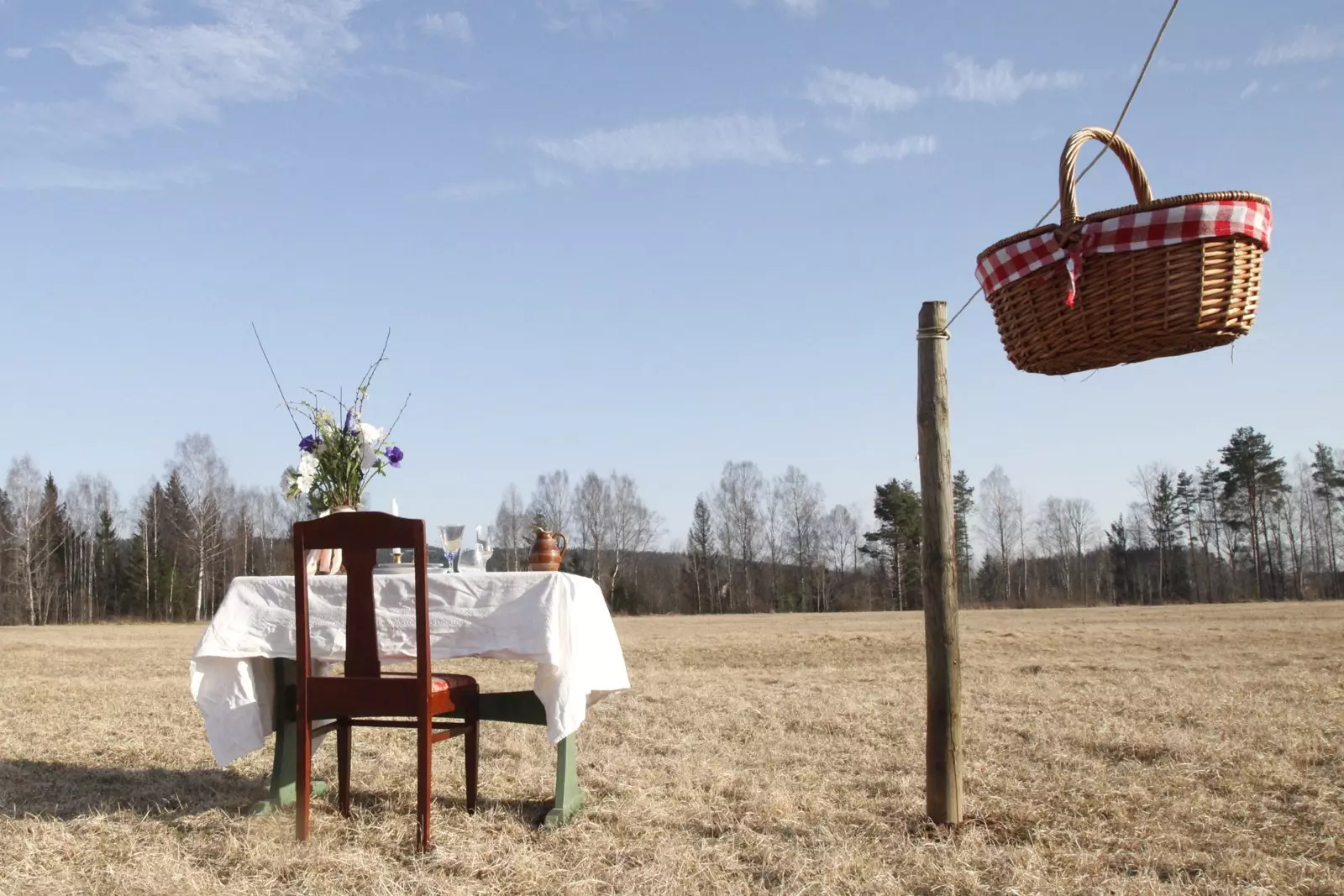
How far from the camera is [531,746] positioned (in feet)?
21.5

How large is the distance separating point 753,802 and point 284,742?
7.62ft

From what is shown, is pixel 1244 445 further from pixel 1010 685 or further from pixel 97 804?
pixel 97 804

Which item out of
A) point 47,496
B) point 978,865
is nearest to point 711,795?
point 978,865

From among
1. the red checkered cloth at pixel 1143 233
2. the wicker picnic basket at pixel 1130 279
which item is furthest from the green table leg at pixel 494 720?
the red checkered cloth at pixel 1143 233

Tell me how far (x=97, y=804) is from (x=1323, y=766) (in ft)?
20.5

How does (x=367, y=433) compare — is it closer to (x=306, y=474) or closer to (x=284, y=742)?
(x=306, y=474)

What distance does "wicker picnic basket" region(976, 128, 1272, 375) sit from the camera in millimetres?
2760

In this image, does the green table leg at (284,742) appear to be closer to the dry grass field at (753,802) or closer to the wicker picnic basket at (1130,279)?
the dry grass field at (753,802)

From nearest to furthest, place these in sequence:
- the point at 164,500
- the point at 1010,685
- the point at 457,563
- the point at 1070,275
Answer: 1. the point at 1070,275
2. the point at 457,563
3. the point at 1010,685
4. the point at 164,500

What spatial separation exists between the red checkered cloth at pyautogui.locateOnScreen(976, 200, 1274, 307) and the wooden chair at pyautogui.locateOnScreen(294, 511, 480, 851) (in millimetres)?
2385

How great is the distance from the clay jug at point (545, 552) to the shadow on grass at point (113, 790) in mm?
1838

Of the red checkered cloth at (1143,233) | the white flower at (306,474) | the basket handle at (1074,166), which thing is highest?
the basket handle at (1074,166)

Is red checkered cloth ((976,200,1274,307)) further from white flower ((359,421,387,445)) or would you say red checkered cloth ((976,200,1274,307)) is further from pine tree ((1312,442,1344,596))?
pine tree ((1312,442,1344,596))

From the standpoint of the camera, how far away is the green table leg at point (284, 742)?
4.86 meters
